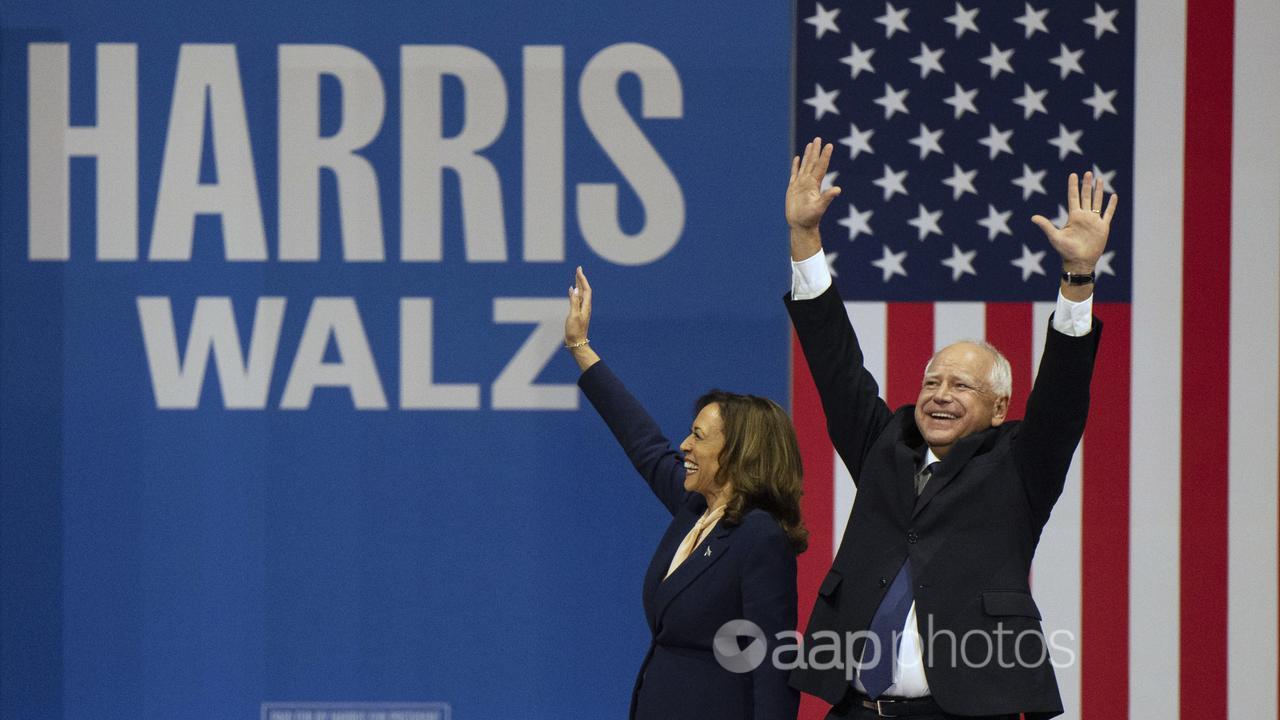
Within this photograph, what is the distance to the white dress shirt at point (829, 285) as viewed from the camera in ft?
7.66

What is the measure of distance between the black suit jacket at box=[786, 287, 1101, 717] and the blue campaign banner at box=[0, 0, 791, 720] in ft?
3.94

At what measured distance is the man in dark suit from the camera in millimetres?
2389

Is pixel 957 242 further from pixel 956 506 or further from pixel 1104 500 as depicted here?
pixel 956 506

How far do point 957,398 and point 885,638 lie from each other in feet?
1.62

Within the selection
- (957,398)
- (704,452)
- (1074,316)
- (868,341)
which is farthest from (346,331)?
(1074,316)

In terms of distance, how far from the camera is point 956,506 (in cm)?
250

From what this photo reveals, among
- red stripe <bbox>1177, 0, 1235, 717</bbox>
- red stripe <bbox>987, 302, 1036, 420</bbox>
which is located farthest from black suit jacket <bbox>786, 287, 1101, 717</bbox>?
red stripe <bbox>1177, 0, 1235, 717</bbox>

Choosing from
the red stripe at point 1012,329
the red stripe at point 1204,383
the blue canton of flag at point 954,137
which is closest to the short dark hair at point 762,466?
the blue canton of flag at point 954,137

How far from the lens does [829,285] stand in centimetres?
262

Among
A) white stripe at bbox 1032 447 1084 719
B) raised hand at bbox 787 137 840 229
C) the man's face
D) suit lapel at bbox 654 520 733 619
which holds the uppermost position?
raised hand at bbox 787 137 840 229

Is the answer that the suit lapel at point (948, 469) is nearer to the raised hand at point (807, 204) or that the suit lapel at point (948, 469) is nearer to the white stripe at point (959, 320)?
the raised hand at point (807, 204)

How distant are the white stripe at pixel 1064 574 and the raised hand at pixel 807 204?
147 cm

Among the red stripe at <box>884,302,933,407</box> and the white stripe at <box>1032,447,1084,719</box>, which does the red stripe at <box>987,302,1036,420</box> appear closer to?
the red stripe at <box>884,302,933,407</box>

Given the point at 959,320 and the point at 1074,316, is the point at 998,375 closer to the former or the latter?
the point at 1074,316
